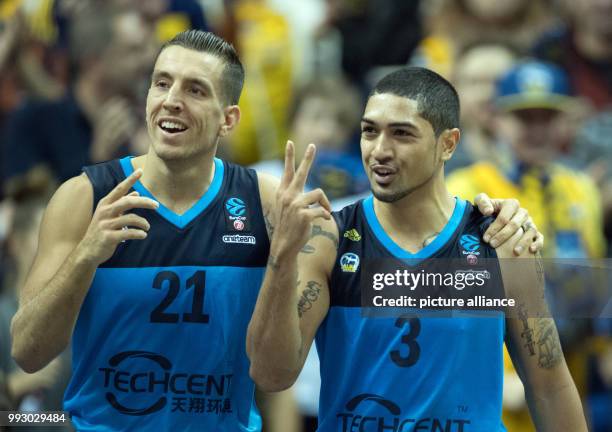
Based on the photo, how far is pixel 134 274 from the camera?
6770mm

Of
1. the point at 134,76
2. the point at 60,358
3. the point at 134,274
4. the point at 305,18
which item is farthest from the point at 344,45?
the point at 134,274

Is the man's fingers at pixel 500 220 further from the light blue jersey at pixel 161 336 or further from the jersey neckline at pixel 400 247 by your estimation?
the light blue jersey at pixel 161 336

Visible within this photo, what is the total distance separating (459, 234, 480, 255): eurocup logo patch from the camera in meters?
6.80

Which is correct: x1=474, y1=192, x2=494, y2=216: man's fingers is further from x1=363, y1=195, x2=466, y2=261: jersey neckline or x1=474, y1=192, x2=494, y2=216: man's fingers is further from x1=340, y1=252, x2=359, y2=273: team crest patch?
x1=340, y1=252, x2=359, y2=273: team crest patch

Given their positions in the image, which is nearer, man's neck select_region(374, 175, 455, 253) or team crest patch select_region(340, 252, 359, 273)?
team crest patch select_region(340, 252, 359, 273)

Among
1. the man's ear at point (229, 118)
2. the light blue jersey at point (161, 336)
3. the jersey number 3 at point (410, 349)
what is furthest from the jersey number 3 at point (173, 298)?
the jersey number 3 at point (410, 349)

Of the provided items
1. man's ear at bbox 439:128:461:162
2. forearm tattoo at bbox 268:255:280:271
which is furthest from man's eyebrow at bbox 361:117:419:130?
forearm tattoo at bbox 268:255:280:271

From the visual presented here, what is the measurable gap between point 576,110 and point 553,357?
4.37 metres

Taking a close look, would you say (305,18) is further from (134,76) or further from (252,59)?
(134,76)

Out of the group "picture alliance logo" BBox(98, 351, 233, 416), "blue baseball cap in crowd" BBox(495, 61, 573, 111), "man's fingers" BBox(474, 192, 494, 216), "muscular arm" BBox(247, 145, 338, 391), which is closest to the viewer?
"muscular arm" BBox(247, 145, 338, 391)

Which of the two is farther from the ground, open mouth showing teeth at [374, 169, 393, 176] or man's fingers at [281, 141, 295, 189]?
open mouth showing teeth at [374, 169, 393, 176]

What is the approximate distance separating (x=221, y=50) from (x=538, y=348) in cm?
215

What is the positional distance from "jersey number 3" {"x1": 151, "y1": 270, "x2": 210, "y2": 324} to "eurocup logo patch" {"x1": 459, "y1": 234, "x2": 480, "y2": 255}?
1.28 meters

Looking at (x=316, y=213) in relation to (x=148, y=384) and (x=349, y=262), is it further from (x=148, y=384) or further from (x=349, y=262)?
(x=148, y=384)
